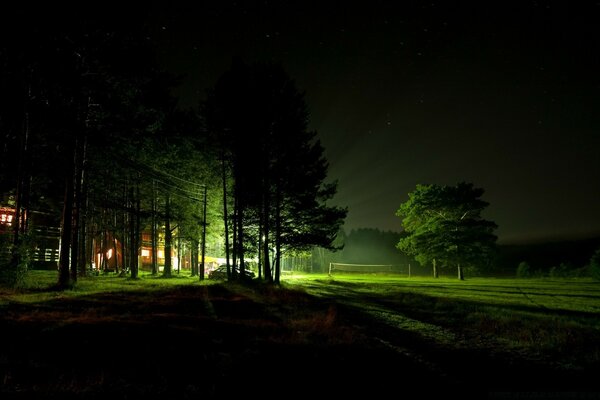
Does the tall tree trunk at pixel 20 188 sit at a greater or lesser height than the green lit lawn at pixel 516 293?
greater

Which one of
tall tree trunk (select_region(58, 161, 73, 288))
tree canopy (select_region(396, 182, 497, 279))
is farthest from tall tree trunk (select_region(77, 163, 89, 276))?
tree canopy (select_region(396, 182, 497, 279))

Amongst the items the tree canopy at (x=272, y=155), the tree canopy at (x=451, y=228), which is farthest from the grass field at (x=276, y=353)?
the tree canopy at (x=451, y=228)

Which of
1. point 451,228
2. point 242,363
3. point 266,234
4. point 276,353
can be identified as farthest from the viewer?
point 451,228

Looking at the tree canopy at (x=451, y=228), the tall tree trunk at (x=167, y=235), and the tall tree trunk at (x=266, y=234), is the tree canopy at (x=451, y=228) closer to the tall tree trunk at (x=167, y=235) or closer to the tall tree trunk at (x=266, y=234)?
the tall tree trunk at (x=266, y=234)

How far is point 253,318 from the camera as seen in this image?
1085 cm

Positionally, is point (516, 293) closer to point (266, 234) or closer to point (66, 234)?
point (266, 234)

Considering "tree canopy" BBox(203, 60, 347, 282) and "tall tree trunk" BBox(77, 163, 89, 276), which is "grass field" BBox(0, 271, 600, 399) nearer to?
"tall tree trunk" BBox(77, 163, 89, 276)

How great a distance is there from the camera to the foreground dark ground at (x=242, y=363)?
4836 millimetres

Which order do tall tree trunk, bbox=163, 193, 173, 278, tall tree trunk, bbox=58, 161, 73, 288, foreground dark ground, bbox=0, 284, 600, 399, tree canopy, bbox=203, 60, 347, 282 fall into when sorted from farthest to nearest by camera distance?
tall tree trunk, bbox=163, 193, 173, 278 → tree canopy, bbox=203, 60, 347, 282 → tall tree trunk, bbox=58, 161, 73, 288 → foreground dark ground, bbox=0, 284, 600, 399

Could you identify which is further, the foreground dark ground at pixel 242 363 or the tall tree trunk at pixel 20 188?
the tall tree trunk at pixel 20 188

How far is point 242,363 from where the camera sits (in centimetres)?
598

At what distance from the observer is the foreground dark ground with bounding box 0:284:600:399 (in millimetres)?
4836

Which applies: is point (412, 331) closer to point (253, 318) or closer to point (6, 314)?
point (253, 318)

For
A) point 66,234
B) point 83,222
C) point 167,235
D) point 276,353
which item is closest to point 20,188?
point 66,234
